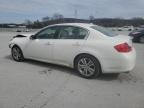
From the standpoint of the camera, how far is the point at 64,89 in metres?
4.78

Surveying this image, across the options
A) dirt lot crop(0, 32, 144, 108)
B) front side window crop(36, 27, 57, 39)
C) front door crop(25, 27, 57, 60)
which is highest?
front side window crop(36, 27, 57, 39)

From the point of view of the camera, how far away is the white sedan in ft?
17.3

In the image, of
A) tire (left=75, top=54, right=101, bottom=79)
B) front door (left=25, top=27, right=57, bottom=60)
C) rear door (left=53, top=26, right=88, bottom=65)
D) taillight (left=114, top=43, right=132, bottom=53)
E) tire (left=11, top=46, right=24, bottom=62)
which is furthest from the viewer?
tire (left=11, top=46, right=24, bottom=62)

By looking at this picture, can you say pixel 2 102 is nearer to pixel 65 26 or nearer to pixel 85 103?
pixel 85 103

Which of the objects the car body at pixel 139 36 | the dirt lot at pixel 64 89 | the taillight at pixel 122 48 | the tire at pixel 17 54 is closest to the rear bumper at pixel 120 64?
the taillight at pixel 122 48

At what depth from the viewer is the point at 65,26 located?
20.6 ft

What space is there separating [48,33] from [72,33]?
100 cm

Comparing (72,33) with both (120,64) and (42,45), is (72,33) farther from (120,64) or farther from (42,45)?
(120,64)

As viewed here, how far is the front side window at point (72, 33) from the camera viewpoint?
5824 mm

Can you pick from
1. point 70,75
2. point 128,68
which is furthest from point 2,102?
point 128,68

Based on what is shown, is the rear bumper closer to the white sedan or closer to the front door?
the white sedan

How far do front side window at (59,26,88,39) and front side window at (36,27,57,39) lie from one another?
0.99 ft

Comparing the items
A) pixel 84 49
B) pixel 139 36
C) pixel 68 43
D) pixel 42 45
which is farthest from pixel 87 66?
pixel 139 36

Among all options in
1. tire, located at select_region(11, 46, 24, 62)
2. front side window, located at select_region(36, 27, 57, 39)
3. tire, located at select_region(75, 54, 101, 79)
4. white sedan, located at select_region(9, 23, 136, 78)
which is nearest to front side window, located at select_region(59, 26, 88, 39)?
white sedan, located at select_region(9, 23, 136, 78)
